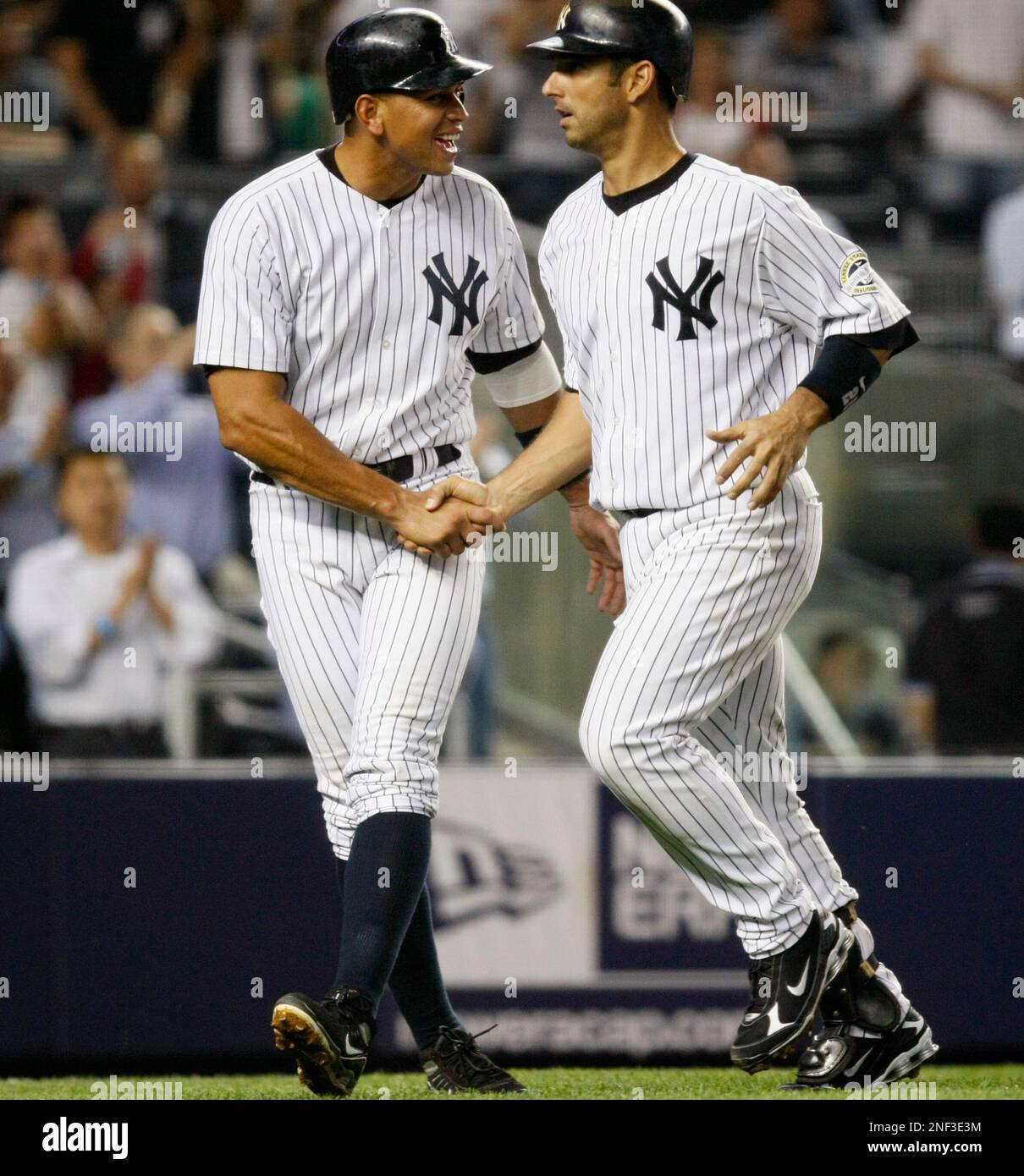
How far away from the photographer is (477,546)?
11.4 ft

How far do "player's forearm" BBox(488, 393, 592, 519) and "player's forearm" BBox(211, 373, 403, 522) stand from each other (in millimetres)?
286

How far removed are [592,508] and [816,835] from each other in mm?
775

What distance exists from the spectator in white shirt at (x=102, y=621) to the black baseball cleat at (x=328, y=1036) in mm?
2950

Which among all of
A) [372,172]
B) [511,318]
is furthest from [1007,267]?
[372,172]

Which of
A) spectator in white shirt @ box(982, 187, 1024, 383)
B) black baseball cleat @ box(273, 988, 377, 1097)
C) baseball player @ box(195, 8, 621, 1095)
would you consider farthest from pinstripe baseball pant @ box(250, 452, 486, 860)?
spectator in white shirt @ box(982, 187, 1024, 383)

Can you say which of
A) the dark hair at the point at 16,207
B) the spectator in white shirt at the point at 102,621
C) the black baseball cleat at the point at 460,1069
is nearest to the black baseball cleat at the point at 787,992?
the black baseball cleat at the point at 460,1069

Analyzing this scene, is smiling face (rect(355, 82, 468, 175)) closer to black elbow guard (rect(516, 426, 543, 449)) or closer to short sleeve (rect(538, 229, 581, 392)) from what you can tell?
short sleeve (rect(538, 229, 581, 392))

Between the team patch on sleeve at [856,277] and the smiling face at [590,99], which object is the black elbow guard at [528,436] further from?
the team patch on sleeve at [856,277]

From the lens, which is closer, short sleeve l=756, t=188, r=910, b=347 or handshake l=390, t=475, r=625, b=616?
short sleeve l=756, t=188, r=910, b=347

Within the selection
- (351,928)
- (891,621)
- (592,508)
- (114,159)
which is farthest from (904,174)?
(351,928)

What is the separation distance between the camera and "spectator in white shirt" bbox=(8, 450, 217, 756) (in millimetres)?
5828

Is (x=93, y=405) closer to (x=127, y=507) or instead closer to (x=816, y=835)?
(x=127, y=507)

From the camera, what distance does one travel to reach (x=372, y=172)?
3.36m

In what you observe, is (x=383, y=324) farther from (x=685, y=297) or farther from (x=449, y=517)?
(x=685, y=297)
